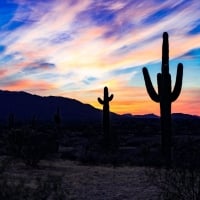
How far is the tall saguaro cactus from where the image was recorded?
19.5 meters

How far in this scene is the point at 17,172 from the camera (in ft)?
57.5

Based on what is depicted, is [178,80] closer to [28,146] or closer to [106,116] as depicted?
[28,146]

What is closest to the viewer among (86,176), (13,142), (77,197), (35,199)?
(35,199)

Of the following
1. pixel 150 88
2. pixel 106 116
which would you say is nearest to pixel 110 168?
pixel 150 88

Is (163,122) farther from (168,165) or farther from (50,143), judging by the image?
(50,143)

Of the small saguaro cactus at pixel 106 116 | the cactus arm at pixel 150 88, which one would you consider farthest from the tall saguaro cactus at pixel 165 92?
the small saguaro cactus at pixel 106 116

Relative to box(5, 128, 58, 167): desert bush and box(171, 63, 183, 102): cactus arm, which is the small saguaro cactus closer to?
box(5, 128, 58, 167): desert bush

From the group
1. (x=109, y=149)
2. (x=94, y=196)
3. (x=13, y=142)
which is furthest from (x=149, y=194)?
(x=109, y=149)

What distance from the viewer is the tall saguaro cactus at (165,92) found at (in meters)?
19.5

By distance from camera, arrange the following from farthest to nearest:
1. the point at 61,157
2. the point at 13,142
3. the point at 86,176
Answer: the point at 61,157 → the point at 13,142 → the point at 86,176

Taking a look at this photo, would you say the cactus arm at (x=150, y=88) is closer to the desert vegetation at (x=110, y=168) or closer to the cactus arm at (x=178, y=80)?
the desert vegetation at (x=110, y=168)

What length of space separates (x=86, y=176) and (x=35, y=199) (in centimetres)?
907

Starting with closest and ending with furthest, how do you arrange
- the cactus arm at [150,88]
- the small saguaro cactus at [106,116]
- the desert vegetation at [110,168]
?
the desert vegetation at [110,168], the cactus arm at [150,88], the small saguaro cactus at [106,116]

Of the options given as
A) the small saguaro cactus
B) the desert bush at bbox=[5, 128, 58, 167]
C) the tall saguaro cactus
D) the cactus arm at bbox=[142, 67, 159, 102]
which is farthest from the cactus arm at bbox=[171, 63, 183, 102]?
the small saguaro cactus
